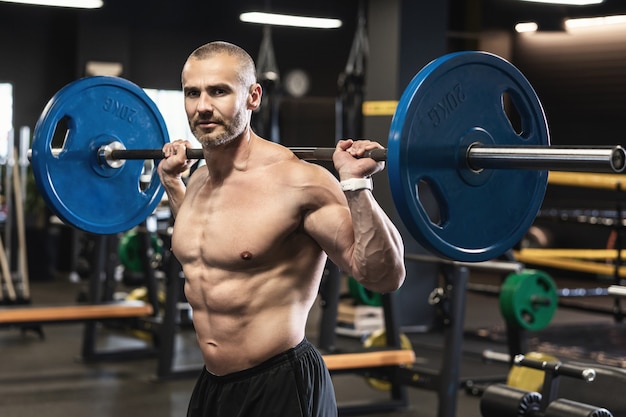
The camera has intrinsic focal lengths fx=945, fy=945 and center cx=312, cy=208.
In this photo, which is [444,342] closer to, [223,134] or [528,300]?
[528,300]

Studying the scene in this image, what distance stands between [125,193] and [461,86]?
136 centimetres

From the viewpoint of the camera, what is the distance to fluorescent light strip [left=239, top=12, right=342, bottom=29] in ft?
35.2

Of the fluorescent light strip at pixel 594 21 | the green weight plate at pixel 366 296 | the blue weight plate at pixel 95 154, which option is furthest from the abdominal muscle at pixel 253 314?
the fluorescent light strip at pixel 594 21

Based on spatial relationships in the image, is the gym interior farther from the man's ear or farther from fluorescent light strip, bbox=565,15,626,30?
the man's ear

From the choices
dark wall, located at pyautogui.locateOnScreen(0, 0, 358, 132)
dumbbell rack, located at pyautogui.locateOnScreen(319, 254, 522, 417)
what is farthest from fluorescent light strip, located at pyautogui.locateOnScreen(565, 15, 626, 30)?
dumbbell rack, located at pyautogui.locateOnScreen(319, 254, 522, 417)

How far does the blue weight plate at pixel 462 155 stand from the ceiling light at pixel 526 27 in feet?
33.4

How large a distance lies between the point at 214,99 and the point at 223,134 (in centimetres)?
8

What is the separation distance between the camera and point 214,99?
208 cm

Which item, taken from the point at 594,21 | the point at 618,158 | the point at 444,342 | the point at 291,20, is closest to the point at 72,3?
the point at 291,20

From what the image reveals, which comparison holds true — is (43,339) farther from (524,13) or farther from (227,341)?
(524,13)

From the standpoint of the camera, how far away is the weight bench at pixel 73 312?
18.2 feet

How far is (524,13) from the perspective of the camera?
1189 cm

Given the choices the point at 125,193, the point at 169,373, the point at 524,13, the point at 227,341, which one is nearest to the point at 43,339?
the point at 169,373

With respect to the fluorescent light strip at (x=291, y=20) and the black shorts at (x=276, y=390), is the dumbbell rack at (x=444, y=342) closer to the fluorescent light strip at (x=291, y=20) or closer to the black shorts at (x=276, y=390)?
the black shorts at (x=276, y=390)
